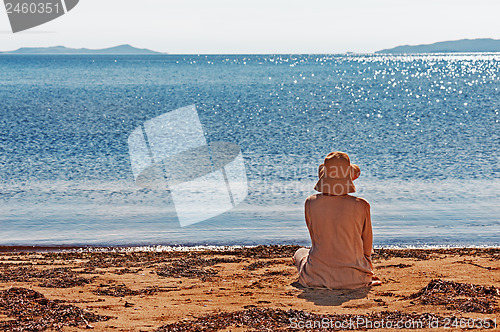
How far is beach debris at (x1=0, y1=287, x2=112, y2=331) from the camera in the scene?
4859 mm

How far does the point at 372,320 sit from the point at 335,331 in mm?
370

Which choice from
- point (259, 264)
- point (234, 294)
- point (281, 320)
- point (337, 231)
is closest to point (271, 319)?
point (281, 320)

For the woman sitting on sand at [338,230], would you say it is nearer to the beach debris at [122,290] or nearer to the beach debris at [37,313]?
the beach debris at [122,290]

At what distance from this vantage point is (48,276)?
6.91 meters

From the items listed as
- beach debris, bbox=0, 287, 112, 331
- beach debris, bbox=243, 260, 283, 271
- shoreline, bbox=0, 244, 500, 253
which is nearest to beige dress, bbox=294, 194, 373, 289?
beach debris, bbox=243, 260, 283, 271

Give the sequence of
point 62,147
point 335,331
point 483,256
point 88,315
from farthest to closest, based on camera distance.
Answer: point 62,147 < point 483,256 < point 88,315 < point 335,331

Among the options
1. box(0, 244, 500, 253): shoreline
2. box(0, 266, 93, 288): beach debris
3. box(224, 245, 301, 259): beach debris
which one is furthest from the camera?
box(0, 244, 500, 253): shoreline

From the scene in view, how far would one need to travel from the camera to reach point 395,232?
10.2 meters

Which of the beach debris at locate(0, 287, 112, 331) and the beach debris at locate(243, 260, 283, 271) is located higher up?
the beach debris at locate(0, 287, 112, 331)

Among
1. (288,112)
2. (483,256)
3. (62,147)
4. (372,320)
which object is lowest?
(288,112)

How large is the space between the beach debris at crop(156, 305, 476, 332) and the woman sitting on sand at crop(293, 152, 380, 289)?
38.1 inches

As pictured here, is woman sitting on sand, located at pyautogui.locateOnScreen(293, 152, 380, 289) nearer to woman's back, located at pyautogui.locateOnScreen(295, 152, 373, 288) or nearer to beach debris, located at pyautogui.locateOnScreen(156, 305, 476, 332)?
woman's back, located at pyautogui.locateOnScreen(295, 152, 373, 288)

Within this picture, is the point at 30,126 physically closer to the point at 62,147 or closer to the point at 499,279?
the point at 62,147

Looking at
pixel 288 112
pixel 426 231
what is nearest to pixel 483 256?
pixel 426 231
